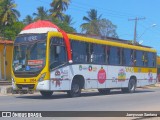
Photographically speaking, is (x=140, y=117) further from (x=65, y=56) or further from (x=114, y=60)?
(x=114, y=60)

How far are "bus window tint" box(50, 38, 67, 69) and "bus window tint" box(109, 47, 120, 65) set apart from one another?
5.16 metres

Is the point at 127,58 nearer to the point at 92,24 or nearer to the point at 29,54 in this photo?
the point at 29,54

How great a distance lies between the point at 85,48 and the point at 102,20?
58.0m

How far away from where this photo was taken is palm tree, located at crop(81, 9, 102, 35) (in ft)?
261

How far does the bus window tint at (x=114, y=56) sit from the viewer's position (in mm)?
26500

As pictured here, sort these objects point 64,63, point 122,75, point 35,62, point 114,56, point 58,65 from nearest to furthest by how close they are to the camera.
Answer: point 35,62 → point 58,65 → point 64,63 → point 114,56 → point 122,75

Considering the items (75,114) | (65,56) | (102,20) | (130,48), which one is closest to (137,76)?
(130,48)

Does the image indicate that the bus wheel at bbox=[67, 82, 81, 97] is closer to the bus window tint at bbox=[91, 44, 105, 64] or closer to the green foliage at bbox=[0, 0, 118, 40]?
the bus window tint at bbox=[91, 44, 105, 64]

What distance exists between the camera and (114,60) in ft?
88.3

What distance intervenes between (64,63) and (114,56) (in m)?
5.74

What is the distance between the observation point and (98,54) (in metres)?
25.1

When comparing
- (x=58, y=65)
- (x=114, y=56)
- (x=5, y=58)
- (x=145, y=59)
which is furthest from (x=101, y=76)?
(x=5, y=58)

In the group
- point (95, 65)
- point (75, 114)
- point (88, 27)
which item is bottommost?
point (75, 114)

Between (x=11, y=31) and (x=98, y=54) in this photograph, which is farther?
(x=11, y=31)
